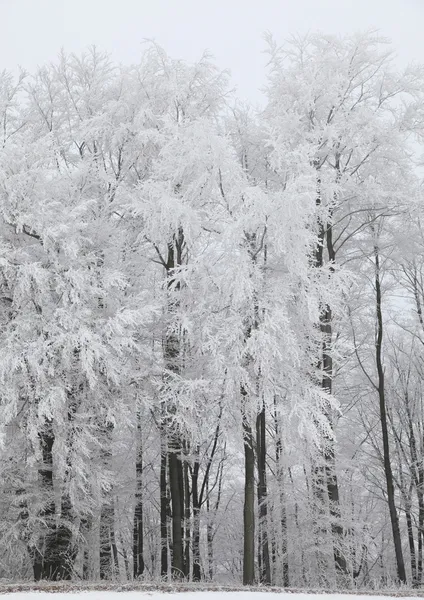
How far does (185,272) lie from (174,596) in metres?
5.92

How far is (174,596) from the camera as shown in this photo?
27.5ft

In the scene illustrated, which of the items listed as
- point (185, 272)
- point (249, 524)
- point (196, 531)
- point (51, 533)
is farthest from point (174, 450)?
point (196, 531)

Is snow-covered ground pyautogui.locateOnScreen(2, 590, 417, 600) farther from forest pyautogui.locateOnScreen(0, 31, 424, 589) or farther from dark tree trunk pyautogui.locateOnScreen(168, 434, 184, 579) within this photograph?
dark tree trunk pyautogui.locateOnScreen(168, 434, 184, 579)

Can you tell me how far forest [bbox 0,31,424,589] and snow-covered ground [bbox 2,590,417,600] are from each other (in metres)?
2.61

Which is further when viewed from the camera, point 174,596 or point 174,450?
point 174,450

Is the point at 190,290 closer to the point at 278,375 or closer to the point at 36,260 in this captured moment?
the point at 278,375

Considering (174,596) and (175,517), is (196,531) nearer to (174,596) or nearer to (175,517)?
(175,517)

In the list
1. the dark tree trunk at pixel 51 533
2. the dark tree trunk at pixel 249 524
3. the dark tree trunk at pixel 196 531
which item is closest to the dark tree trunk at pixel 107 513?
the dark tree trunk at pixel 51 533

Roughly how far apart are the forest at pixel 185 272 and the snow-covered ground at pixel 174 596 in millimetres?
2614

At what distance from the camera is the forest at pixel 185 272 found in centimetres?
1168

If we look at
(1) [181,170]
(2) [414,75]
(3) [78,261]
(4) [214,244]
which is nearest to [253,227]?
(4) [214,244]

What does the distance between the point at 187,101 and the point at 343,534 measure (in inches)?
438

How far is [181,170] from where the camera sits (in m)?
12.5

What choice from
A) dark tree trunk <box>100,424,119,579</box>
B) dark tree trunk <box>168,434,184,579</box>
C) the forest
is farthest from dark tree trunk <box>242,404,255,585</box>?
dark tree trunk <box>100,424,119,579</box>
